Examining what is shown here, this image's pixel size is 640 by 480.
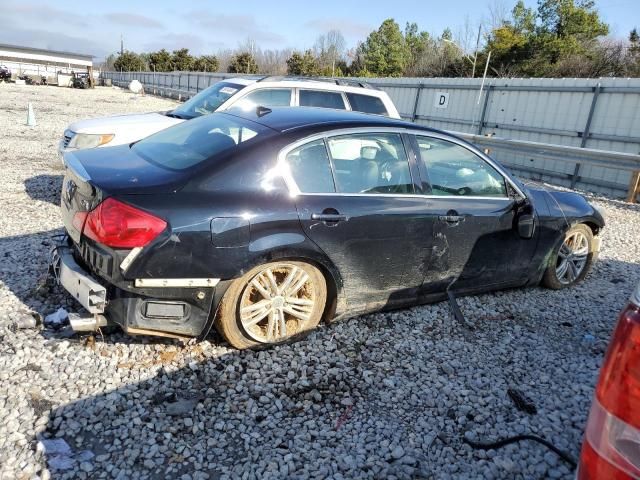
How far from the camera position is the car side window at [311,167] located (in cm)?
336

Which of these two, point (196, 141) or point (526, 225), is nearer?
point (196, 141)

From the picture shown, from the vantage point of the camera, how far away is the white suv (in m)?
6.61

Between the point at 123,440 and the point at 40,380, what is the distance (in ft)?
2.52

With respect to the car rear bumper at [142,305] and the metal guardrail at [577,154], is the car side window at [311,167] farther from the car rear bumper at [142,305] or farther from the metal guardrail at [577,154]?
the metal guardrail at [577,154]

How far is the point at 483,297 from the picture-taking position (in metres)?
4.69

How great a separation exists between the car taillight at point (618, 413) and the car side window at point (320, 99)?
6.83 meters

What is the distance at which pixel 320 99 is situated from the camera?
785 centimetres

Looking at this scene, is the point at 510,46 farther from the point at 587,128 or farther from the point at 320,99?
the point at 320,99

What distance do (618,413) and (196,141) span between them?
10.3 ft

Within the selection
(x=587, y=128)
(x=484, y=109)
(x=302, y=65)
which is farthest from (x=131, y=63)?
(x=587, y=128)

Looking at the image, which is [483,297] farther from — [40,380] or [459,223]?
→ [40,380]

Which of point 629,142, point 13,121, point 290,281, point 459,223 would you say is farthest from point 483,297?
point 13,121

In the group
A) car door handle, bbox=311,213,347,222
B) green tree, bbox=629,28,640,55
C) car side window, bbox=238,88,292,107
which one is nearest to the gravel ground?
car door handle, bbox=311,213,347,222

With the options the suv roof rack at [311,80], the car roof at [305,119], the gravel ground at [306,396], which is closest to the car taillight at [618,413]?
the gravel ground at [306,396]
